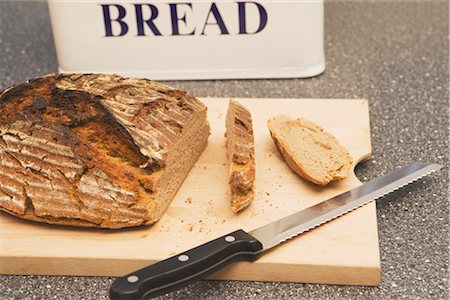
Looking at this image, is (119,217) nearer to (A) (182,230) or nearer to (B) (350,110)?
(A) (182,230)

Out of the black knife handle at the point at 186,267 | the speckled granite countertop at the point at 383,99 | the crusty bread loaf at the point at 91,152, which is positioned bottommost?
the speckled granite countertop at the point at 383,99

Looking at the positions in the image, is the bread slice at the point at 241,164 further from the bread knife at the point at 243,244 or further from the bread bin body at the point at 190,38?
the bread bin body at the point at 190,38

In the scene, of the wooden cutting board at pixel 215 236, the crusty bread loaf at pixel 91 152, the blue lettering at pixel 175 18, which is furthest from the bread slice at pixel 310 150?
the blue lettering at pixel 175 18

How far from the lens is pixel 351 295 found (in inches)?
41.1

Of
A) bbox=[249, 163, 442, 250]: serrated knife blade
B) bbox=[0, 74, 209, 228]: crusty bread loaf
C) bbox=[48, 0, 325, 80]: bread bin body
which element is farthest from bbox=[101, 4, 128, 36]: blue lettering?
bbox=[249, 163, 442, 250]: serrated knife blade

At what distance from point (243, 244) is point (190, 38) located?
565mm

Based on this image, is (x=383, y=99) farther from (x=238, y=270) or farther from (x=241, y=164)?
(x=238, y=270)

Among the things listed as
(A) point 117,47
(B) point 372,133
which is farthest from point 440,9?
(A) point 117,47

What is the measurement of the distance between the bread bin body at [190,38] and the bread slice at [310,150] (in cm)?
24

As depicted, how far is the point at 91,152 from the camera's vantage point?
1.11m

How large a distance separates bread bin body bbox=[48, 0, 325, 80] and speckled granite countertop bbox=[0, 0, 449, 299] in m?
0.04

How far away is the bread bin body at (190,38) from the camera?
1.45m

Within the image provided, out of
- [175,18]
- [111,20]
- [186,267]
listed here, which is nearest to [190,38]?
[175,18]

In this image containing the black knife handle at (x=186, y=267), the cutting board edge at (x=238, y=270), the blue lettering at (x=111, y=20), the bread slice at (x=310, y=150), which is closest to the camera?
the black knife handle at (x=186, y=267)
